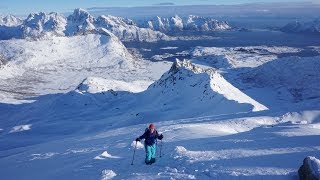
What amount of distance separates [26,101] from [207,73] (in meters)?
77.1

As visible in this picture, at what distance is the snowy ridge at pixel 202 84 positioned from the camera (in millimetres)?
72688

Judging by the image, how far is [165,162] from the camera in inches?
784

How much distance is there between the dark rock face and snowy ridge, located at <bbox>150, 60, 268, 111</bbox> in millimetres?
50013

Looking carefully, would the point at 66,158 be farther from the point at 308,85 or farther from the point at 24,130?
the point at 308,85

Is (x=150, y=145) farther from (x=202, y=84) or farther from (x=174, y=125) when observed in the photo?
(x=202, y=84)

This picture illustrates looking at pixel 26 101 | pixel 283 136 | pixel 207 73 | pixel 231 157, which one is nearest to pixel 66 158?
pixel 231 157

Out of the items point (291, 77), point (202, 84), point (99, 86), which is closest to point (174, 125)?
point (202, 84)

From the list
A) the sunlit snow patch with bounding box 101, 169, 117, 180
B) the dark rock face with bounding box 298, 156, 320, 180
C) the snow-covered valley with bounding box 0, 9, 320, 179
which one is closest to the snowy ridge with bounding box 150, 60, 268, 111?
the snow-covered valley with bounding box 0, 9, 320, 179

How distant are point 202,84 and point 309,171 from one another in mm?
62642

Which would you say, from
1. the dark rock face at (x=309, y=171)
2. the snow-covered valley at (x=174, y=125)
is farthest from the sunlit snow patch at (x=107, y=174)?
the dark rock face at (x=309, y=171)

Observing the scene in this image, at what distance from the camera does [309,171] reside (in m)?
15.4

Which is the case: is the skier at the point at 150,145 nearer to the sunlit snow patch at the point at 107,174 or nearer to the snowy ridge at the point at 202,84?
the sunlit snow patch at the point at 107,174

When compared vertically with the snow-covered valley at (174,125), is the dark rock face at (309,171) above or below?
above

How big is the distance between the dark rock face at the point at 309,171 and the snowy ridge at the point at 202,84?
50013 millimetres
